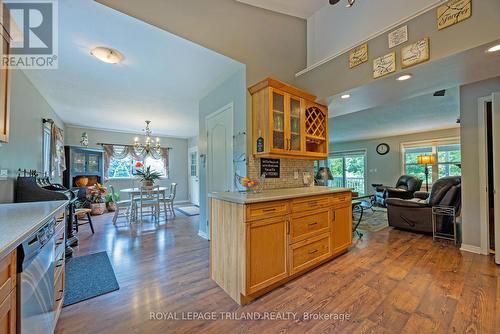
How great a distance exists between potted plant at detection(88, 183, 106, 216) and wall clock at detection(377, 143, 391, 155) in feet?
30.0

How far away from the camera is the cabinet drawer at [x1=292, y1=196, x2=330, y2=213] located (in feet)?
6.97

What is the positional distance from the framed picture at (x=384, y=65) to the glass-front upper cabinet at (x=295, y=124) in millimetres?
894

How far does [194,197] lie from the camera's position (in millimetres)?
7352

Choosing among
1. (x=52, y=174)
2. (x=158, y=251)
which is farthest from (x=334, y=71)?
(x=52, y=174)

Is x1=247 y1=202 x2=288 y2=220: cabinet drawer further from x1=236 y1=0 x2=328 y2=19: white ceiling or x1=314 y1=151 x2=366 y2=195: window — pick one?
x1=314 y1=151 x2=366 y2=195: window

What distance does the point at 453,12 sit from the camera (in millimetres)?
1732

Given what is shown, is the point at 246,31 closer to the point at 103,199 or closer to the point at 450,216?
the point at 450,216

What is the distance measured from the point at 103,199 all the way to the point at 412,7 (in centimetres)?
724

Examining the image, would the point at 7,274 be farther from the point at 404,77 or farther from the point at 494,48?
the point at 494,48

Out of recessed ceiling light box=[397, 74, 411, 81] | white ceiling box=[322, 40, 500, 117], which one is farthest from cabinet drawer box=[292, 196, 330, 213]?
recessed ceiling light box=[397, 74, 411, 81]

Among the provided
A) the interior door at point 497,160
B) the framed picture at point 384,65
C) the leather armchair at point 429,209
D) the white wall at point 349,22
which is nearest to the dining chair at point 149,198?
the white wall at point 349,22

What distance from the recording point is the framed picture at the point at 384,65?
6.83 ft

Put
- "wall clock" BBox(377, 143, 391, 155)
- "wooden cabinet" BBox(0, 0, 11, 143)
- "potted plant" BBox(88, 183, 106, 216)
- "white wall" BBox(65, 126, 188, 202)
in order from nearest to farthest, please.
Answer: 1. "wooden cabinet" BBox(0, 0, 11, 143)
2. "potted plant" BBox(88, 183, 106, 216)
3. "white wall" BBox(65, 126, 188, 202)
4. "wall clock" BBox(377, 143, 391, 155)

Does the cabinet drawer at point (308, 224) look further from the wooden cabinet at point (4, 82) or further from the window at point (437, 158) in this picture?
the window at point (437, 158)
